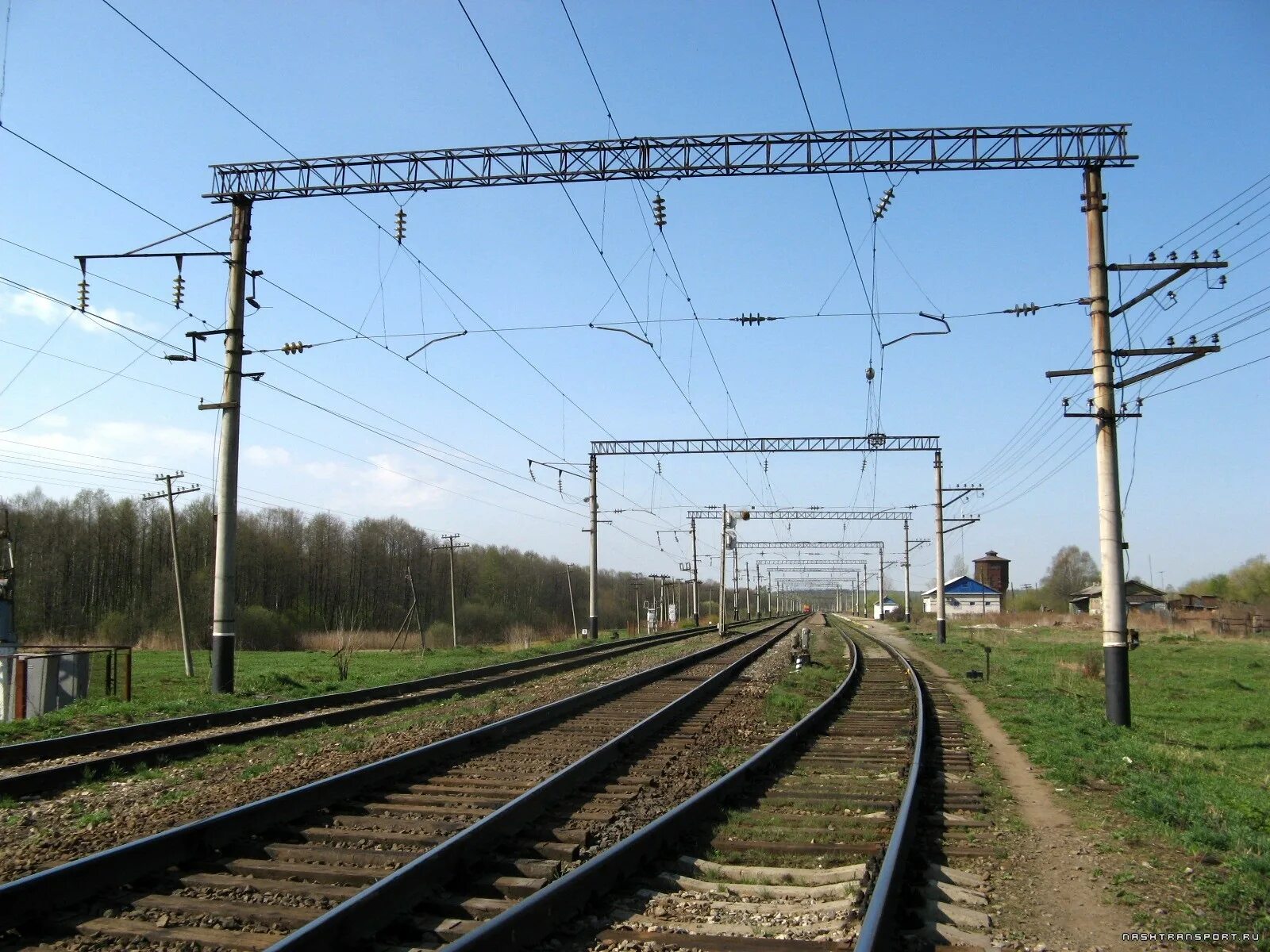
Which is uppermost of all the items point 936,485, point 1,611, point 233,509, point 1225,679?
point 936,485

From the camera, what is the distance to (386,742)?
1319 centimetres

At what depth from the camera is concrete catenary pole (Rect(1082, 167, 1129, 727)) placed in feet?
53.5

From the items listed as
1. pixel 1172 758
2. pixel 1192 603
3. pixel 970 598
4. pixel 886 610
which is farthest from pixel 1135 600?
pixel 1172 758

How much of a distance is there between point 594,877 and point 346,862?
198 centimetres

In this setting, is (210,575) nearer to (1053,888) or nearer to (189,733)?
(189,733)

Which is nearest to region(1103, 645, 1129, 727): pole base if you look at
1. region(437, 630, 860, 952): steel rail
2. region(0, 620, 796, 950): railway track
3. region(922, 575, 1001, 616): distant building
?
region(437, 630, 860, 952): steel rail

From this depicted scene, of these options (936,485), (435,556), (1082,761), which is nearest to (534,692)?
(1082,761)

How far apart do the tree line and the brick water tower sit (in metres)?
64.3

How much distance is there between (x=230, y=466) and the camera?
65.7 ft

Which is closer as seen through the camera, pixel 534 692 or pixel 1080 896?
pixel 1080 896

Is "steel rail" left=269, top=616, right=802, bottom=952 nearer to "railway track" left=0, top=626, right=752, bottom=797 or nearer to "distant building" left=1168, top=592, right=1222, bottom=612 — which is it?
"railway track" left=0, top=626, right=752, bottom=797

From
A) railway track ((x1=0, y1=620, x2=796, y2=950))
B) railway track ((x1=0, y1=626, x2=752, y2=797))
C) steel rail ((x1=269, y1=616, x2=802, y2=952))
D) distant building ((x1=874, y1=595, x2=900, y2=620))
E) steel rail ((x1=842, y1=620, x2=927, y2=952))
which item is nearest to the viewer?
steel rail ((x1=269, y1=616, x2=802, y2=952))

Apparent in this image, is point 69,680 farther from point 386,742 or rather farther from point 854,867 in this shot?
point 854,867

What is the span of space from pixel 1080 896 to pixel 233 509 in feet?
56.2
